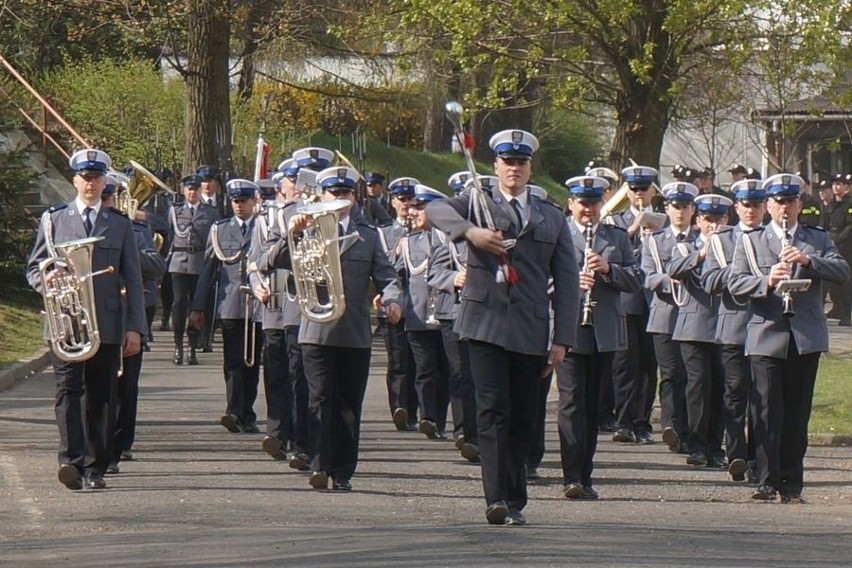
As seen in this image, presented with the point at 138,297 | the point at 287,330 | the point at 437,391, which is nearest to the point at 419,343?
the point at 437,391

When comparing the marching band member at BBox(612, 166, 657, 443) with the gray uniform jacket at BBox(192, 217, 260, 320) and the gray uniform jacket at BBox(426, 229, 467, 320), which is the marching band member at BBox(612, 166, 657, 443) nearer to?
the gray uniform jacket at BBox(426, 229, 467, 320)

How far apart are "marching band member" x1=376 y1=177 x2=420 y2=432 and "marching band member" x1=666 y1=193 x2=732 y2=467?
278 cm

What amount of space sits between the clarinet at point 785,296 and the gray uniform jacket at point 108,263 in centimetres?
385

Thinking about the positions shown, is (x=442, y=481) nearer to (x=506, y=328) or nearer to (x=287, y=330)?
(x=287, y=330)

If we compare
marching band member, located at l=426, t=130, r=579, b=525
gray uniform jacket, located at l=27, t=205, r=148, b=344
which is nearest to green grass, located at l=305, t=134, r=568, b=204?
gray uniform jacket, located at l=27, t=205, r=148, b=344

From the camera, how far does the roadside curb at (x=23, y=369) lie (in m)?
18.8

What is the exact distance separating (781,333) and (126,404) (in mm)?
4351

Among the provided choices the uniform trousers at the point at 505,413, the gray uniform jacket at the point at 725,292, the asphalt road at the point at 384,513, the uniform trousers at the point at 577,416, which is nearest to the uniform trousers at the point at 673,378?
the asphalt road at the point at 384,513

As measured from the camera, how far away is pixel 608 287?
12.8 meters

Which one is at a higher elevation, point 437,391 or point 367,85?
point 367,85

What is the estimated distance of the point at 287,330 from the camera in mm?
13000

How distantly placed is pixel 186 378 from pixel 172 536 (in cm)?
990

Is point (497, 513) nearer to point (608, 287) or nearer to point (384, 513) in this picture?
point (384, 513)

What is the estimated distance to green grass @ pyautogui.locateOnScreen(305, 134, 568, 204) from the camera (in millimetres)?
42050
